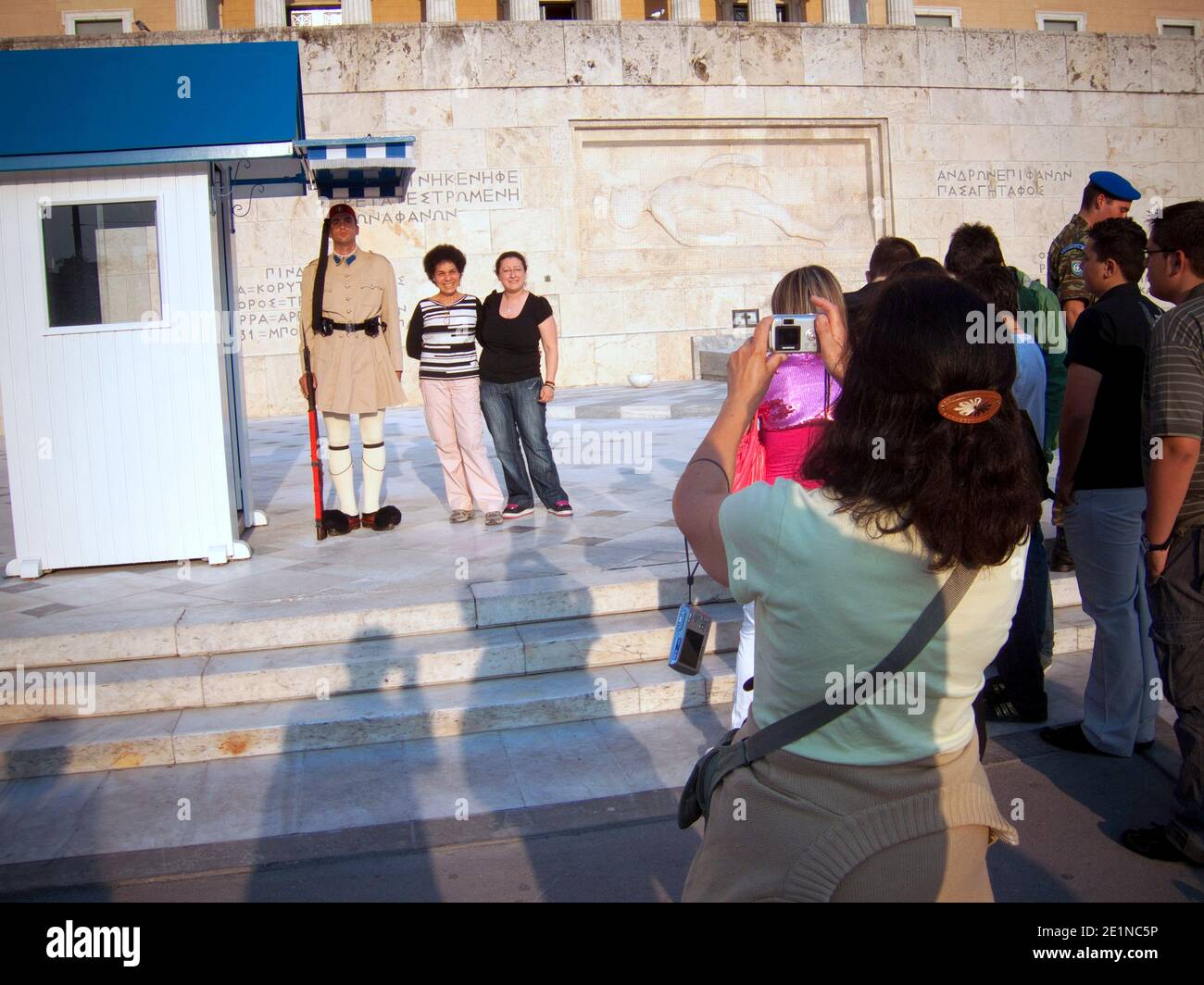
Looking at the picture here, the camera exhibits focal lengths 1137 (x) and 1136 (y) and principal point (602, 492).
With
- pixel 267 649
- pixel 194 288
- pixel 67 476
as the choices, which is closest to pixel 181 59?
pixel 194 288

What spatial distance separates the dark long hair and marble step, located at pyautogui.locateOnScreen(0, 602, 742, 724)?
4.24 m

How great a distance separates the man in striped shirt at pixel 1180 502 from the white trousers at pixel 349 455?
567 cm

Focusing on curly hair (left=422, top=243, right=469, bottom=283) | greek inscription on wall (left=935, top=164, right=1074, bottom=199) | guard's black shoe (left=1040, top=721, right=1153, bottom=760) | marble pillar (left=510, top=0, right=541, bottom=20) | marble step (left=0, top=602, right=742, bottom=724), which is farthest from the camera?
marble pillar (left=510, top=0, right=541, bottom=20)

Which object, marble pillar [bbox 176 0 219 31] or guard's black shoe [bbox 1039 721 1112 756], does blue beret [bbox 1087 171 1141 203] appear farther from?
marble pillar [bbox 176 0 219 31]

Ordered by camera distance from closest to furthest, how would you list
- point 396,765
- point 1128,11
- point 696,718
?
point 396,765, point 696,718, point 1128,11

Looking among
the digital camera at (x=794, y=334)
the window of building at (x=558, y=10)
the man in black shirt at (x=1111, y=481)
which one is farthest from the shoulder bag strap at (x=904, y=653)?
the window of building at (x=558, y=10)

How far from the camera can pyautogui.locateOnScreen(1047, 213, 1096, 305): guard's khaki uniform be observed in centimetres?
651

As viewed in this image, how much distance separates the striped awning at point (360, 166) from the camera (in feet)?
25.9

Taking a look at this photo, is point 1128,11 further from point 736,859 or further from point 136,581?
point 736,859

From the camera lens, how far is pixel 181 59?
708 cm

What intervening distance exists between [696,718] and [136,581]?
3791mm

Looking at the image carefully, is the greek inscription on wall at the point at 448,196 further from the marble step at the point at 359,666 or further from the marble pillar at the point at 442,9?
the marble step at the point at 359,666

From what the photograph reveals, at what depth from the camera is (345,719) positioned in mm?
5480

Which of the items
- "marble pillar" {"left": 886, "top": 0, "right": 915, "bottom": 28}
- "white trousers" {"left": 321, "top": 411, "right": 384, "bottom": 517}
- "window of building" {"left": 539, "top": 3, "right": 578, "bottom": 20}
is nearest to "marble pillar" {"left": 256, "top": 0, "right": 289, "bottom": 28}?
"window of building" {"left": 539, "top": 3, "right": 578, "bottom": 20}
